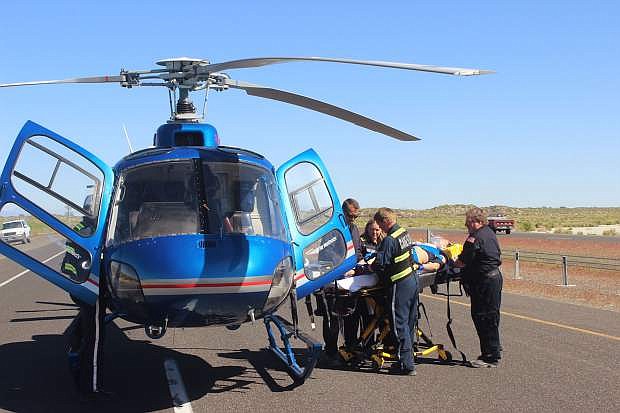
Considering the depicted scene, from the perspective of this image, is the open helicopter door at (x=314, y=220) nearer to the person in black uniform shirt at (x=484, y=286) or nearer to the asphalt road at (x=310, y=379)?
the asphalt road at (x=310, y=379)

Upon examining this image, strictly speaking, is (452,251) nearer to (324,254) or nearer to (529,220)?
(324,254)

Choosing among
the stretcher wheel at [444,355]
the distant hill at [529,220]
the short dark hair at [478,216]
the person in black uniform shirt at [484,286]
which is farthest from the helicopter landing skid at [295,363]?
the distant hill at [529,220]

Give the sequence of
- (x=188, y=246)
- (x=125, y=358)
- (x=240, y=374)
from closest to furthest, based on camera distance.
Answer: (x=188, y=246) → (x=240, y=374) → (x=125, y=358)

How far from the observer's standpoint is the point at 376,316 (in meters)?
8.83

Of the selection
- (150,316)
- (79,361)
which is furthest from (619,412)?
(79,361)

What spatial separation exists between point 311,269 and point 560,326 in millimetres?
5405

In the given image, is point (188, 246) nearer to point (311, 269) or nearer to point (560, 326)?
point (311, 269)

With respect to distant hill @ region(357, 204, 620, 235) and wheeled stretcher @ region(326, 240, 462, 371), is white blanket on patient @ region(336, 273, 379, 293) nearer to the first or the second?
wheeled stretcher @ region(326, 240, 462, 371)

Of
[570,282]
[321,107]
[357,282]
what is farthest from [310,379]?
[570,282]

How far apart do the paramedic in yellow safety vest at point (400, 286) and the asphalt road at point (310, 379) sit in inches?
10.2

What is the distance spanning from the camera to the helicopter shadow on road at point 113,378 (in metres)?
7.03

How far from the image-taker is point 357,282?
8672 mm

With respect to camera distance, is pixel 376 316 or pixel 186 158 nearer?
pixel 186 158

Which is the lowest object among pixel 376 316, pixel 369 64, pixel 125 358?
pixel 125 358
